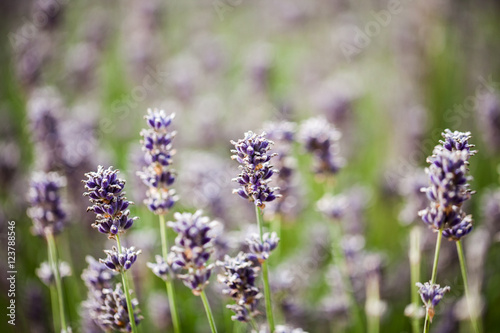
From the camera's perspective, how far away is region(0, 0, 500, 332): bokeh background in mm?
2955

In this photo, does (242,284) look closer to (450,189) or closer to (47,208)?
(450,189)

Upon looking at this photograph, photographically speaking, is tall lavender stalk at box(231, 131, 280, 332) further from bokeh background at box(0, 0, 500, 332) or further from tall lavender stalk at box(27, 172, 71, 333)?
tall lavender stalk at box(27, 172, 71, 333)

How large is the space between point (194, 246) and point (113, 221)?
1.09 feet

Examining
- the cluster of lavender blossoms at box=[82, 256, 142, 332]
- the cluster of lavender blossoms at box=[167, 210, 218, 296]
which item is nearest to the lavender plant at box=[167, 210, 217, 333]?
the cluster of lavender blossoms at box=[167, 210, 218, 296]

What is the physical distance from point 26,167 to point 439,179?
145 inches

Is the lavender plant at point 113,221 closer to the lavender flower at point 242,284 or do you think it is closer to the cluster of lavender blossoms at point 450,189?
the lavender flower at point 242,284

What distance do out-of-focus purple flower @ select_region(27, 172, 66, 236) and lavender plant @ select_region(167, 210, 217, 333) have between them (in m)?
0.82

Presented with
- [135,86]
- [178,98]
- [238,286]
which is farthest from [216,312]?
[135,86]

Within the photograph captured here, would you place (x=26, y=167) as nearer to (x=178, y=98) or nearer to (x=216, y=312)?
(x=178, y=98)

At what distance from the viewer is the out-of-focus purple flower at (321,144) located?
2373 millimetres

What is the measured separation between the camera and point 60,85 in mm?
5367

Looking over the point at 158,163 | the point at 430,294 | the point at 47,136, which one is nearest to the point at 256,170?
the point at 158,163

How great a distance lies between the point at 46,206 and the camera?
2086 millimetres

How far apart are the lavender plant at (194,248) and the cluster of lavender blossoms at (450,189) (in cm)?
81
